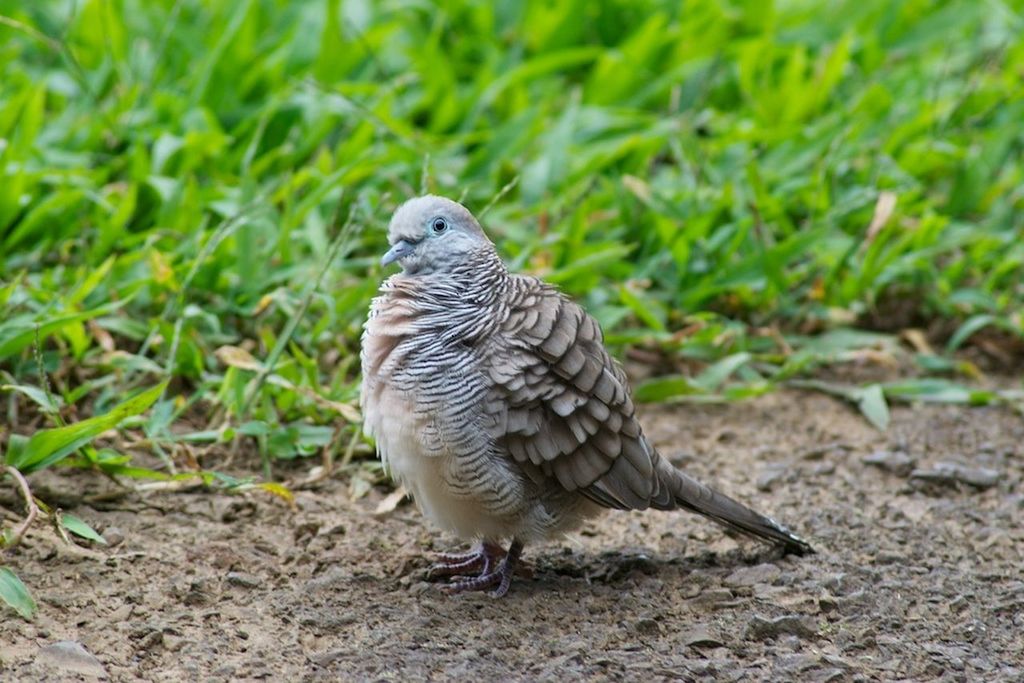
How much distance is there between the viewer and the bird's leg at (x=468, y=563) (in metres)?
4.27

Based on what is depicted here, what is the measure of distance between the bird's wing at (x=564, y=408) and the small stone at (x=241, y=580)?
2.67 feet

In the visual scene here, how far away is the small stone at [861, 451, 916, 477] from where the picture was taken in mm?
5125

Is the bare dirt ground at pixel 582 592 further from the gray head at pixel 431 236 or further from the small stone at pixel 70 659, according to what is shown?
the gray head at pixel 431 236

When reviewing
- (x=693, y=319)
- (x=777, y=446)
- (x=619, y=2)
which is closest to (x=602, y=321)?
(x=693, y=319)

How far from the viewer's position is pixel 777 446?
530cm

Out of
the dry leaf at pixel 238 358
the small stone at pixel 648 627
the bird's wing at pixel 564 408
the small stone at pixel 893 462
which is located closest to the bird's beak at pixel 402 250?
the bird's wing at pixel 564 408

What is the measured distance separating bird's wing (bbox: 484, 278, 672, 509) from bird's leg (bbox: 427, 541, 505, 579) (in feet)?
1.27

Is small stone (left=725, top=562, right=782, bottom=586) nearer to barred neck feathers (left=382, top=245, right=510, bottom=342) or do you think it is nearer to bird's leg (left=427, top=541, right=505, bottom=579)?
bird's leg (left=427, top=541, right=505, bottom=579)

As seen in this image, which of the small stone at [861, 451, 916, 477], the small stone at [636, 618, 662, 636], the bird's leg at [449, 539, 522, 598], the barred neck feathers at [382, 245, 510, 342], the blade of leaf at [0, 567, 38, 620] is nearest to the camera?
the blade of leaf at [0, 567, 38, 620]

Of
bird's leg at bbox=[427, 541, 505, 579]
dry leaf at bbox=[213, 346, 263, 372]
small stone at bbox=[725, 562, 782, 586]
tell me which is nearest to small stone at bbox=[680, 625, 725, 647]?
small stone at bbox=[725, 562, 782, 586]

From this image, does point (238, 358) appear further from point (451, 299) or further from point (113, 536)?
point (451, 299)

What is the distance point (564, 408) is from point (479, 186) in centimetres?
233

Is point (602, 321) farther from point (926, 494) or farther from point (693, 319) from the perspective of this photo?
point (926, 494)

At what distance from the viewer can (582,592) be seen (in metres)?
4.20
